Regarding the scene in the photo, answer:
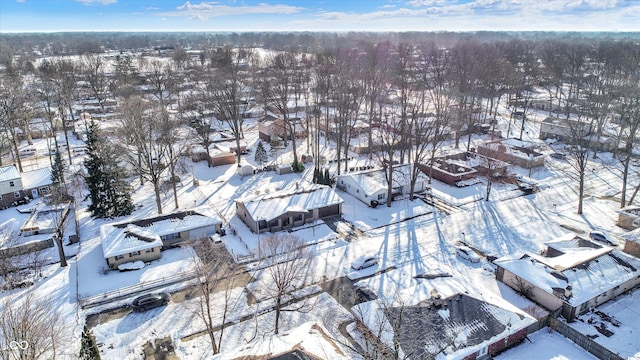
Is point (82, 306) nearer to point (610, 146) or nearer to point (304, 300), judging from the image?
point (304, 300)

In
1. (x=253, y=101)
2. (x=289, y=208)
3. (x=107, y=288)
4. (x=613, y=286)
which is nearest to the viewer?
(x=613, y=286)

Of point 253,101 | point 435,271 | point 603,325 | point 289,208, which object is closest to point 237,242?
point 289,208

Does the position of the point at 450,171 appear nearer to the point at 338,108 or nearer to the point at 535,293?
the point at 338,108

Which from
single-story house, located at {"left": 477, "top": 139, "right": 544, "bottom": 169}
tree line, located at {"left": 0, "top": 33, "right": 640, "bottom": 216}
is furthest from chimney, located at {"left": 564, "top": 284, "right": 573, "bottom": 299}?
single-story house, located at {"left": 477, "top": 139, "right": 544, "bottom": 169}

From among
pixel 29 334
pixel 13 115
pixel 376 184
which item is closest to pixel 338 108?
pixel 376 184

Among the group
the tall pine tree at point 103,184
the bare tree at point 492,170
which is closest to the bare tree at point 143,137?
the tall pine tree at point 103,184

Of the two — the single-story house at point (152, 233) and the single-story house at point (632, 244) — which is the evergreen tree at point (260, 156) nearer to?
the single-story house at point (152, 233)

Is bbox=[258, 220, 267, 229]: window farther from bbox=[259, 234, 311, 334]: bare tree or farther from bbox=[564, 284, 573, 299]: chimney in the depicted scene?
bbox=[564, 284, 573, 299]: chimney
